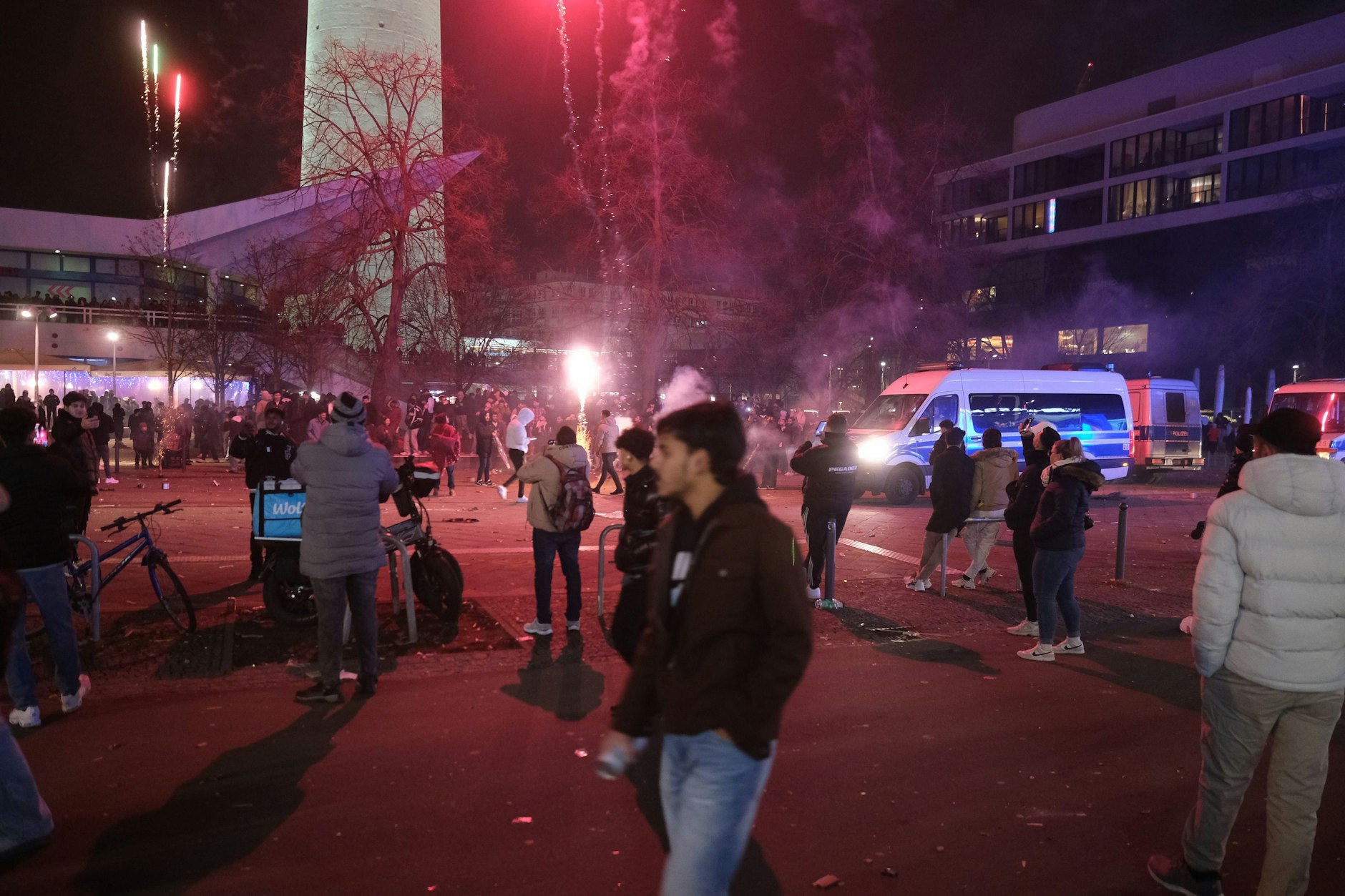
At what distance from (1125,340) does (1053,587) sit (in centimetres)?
5361

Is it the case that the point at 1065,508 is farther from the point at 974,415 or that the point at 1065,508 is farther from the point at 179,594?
the point at 974,415

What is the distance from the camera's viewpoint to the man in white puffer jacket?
11.7ft

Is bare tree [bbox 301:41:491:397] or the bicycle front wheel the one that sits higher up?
bare tree [bbox 301:41:491:397]

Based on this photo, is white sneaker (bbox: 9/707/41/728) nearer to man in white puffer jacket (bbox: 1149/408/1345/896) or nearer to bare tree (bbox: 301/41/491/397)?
man in white puffer jacket (bbox: 1149/408/1345/896)

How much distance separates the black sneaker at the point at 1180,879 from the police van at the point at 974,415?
15118 millimetres

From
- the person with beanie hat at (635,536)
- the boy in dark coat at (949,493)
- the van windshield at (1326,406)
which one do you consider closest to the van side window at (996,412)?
the van windshield at (1326,406)

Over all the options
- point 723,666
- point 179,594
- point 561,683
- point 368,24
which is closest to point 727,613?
point 723,666

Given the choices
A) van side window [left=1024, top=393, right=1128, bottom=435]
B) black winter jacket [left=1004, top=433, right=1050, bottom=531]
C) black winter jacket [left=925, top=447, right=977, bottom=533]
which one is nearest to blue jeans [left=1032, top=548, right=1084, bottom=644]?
black winter jacket [left=1004, top=433, right=1050, bottom=531]

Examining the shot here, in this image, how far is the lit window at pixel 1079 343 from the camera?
5291 centimetres

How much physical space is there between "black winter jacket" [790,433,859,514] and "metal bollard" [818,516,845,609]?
17cm

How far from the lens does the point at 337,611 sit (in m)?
6.00

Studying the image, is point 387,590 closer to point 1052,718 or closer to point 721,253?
point 1052,718

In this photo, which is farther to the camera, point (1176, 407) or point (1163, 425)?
point (1176, 407)

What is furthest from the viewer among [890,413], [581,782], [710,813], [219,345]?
[219,345]
